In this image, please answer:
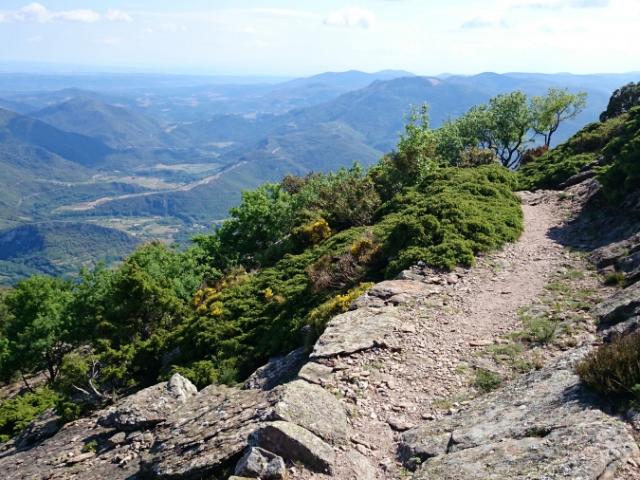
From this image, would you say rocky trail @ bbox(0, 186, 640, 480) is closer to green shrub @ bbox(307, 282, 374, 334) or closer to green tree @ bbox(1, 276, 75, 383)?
green shrub @ bbox(307, 282, 374, 334)

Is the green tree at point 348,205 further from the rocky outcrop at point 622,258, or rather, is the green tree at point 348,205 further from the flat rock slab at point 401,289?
the rocky outcrop at point 622,258

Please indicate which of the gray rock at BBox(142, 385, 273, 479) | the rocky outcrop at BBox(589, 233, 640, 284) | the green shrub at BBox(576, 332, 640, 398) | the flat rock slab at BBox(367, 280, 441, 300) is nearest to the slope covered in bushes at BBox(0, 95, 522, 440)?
the flat rock slab at BBox(367, 280, 441, 300)

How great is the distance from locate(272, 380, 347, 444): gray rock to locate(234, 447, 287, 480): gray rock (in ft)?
3.14

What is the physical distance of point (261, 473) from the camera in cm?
841

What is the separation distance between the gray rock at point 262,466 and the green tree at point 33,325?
28317 millimetres

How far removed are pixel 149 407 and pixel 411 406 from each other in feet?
25.8

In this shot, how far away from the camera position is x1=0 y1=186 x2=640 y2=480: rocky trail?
25.1 ft

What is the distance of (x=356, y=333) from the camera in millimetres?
12922

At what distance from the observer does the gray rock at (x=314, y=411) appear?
9547mm

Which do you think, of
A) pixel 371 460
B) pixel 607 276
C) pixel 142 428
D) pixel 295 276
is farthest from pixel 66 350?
pixel 607 276

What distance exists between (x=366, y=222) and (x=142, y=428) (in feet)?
56.6

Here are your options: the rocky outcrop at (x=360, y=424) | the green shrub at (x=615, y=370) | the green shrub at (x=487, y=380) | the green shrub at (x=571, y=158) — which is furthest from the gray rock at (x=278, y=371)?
the green shrub at (x=571, y=158)

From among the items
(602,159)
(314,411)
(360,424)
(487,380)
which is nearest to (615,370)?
(487,380)

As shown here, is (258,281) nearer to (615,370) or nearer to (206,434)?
(206,434)
